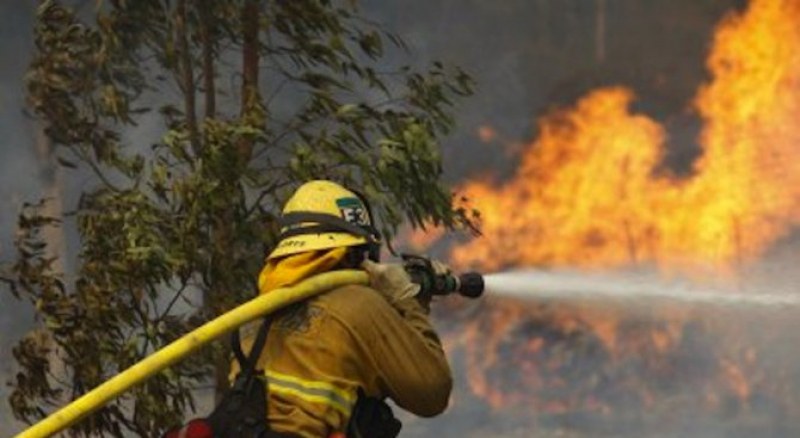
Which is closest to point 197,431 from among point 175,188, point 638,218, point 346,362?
point 346,362

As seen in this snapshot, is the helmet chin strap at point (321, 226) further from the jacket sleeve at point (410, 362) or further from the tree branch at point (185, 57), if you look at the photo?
the tree branch at point (185, 57)

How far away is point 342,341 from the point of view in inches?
136

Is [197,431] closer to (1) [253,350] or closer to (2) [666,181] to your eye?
(1) [253,350]

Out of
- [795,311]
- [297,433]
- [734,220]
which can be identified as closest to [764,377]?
[795,311]

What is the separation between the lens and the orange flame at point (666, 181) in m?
12.7

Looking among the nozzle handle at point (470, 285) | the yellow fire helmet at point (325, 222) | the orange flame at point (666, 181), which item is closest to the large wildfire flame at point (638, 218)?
the orange flame at point (666, 181)

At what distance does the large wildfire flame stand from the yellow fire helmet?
29.1 feet

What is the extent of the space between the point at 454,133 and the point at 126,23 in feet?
15.7

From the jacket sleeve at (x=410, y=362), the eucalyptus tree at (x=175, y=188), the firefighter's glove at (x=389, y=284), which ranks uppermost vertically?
the eucalyptus tree at (x=175, y=188)

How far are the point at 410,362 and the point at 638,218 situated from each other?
32.5 feet

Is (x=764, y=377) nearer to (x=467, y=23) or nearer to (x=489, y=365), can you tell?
(x=489, y=365)

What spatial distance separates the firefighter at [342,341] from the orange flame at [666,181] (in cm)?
893

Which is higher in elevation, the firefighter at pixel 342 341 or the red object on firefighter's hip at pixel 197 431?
the firefighter at pixel 342 341

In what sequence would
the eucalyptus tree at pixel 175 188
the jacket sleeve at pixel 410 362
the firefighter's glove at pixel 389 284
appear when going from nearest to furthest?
1. the jacket sleeve at pixel 410 362
2. the firefighter's glove at pixel 389 284
3. the eucalyptus tree at pixel 175 188
